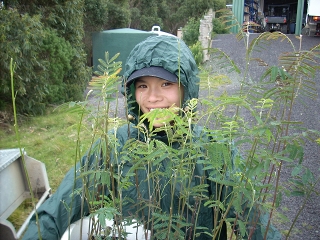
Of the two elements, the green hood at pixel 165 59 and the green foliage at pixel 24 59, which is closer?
the green hood at pixel 165 59

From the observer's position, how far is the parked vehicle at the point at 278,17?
19.0m

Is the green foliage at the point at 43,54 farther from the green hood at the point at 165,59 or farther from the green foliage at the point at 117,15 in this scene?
the green foliage at the point at 117,15

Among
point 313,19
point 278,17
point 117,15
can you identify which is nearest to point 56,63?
point 117,15

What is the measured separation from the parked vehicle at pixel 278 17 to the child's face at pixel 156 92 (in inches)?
727

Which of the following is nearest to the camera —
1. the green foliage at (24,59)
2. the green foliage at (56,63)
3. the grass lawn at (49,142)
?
the grass lawn at (49,142)

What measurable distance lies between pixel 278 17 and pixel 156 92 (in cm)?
1934

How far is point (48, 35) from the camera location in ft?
24.3

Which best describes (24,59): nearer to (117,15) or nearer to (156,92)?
(156,92)

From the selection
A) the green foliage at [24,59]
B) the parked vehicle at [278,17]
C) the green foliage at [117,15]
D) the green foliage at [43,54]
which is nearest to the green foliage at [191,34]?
the green foliage at [117,15]

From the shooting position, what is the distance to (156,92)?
1.50 metres

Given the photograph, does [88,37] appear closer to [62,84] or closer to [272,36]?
[62,84]

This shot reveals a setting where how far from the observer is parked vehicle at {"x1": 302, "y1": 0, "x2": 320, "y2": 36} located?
15406 mm

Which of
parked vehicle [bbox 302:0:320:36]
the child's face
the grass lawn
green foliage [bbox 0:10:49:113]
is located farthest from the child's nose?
parked vehicle [bbox 302:0:320:36]

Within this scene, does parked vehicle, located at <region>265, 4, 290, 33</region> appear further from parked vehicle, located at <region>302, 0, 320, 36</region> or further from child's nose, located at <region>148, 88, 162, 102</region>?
child's nose, located at <region>148, 88, 162, 102</region>
